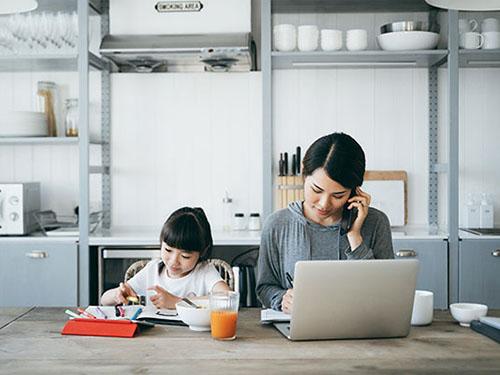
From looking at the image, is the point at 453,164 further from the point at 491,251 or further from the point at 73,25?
the point at 73,25

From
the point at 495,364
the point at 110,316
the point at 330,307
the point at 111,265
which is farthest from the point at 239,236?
the point at 495,364

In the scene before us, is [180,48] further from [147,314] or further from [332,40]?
[147,314]

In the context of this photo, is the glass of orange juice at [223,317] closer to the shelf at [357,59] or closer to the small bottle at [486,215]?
the shelf at [357,59]

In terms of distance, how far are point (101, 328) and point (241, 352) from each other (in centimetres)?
44

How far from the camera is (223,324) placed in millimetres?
2025

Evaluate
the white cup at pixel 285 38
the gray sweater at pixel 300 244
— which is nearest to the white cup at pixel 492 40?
the white cup at pixel 285 38

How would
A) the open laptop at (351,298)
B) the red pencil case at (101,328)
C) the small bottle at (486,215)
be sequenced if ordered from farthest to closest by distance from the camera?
the small bottle at (486,215) → the red pencil case at (101,328) → the open laptop at (351,298)

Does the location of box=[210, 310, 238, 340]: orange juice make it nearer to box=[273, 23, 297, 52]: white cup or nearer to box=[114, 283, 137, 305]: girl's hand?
box=[114, 283, 137, 305]: girl's hand

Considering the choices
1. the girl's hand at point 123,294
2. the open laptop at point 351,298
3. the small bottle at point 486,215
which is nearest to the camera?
the open laptop at point 351,298

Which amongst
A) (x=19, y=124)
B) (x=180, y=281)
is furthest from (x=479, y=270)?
(x=19, y=124)

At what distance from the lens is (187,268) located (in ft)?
9.09

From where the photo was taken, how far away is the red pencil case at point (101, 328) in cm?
209

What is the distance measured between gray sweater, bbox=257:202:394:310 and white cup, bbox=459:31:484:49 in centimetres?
171

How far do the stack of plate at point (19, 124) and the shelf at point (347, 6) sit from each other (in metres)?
1.46
